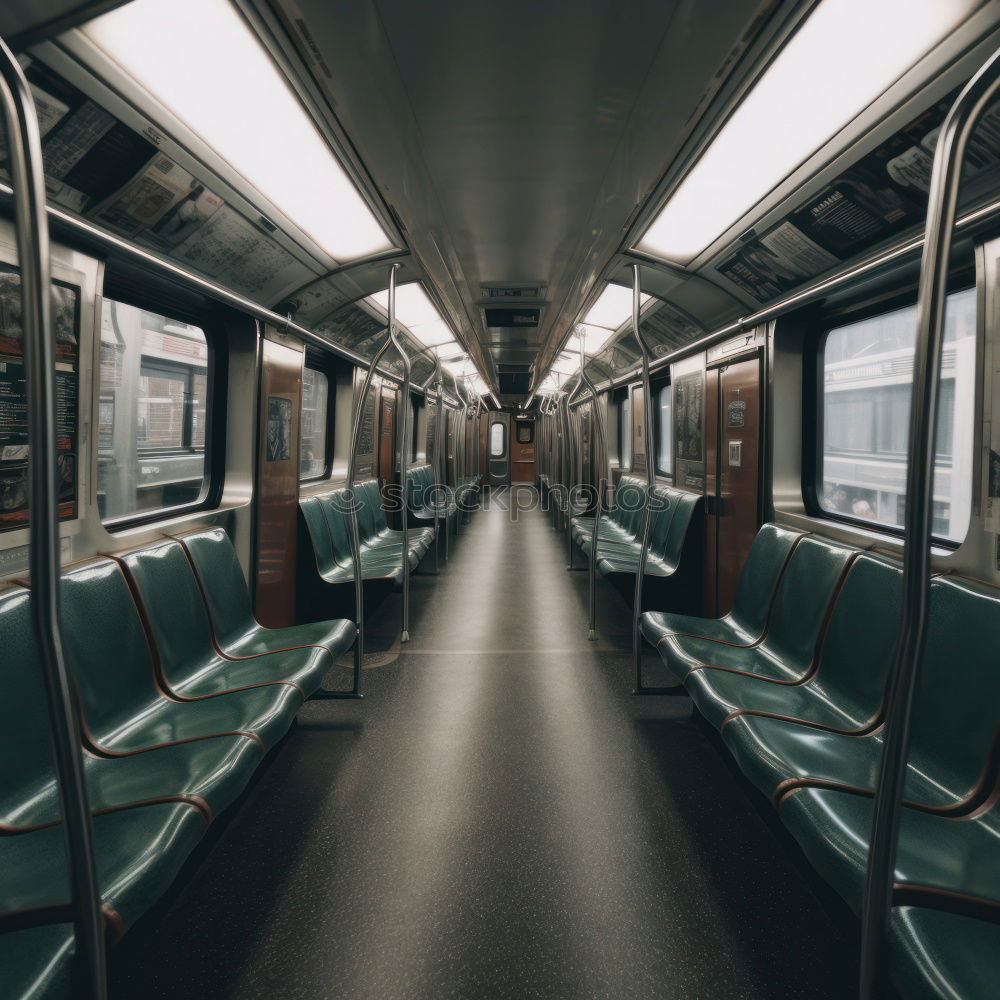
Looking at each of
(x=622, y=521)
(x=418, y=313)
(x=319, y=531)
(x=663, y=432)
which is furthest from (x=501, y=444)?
(x=319, y=531)

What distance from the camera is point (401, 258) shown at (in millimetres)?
3150

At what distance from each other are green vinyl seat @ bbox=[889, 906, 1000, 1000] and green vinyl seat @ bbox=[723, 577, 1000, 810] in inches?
17.2

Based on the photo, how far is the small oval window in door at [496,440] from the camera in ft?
61.4

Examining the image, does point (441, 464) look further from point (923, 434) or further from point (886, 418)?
point (923, 434)

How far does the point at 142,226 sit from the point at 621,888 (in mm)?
2718

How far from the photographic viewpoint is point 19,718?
1.54m

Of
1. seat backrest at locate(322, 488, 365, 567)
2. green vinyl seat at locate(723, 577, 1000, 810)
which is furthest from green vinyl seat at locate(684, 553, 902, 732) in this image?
seat backrest at locate(322, 488, 365, 567)

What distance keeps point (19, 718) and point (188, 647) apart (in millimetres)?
826

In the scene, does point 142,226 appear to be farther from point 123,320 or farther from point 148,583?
point 148,583

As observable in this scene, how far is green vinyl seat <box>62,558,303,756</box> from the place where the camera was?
1818 millimetres

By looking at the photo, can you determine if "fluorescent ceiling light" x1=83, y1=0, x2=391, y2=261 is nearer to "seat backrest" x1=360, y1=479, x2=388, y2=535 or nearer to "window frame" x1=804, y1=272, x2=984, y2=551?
"window frame" x1=804, y1=272, x2=984, y2=551

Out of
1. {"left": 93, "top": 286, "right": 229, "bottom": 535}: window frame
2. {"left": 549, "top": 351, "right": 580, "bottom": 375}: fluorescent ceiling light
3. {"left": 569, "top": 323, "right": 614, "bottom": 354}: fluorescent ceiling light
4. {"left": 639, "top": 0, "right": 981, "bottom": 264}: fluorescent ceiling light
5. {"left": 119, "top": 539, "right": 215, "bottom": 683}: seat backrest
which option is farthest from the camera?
{"left": 549, "top": 351, "right": 580, "bottom": 375}: fluorescent ceiling light

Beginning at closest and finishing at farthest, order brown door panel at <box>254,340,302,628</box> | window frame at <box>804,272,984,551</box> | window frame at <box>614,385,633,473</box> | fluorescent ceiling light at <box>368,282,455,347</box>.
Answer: window frame at <box>804,272,984,551</box>, brown door panel at <box>254,340,302,628</box>, fluorescent ceiling light at <box>368,282,455,347</box>, window frame at <box>614,385,633,473</box>

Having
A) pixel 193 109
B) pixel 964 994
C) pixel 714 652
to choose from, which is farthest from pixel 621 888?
pixel 193 109
